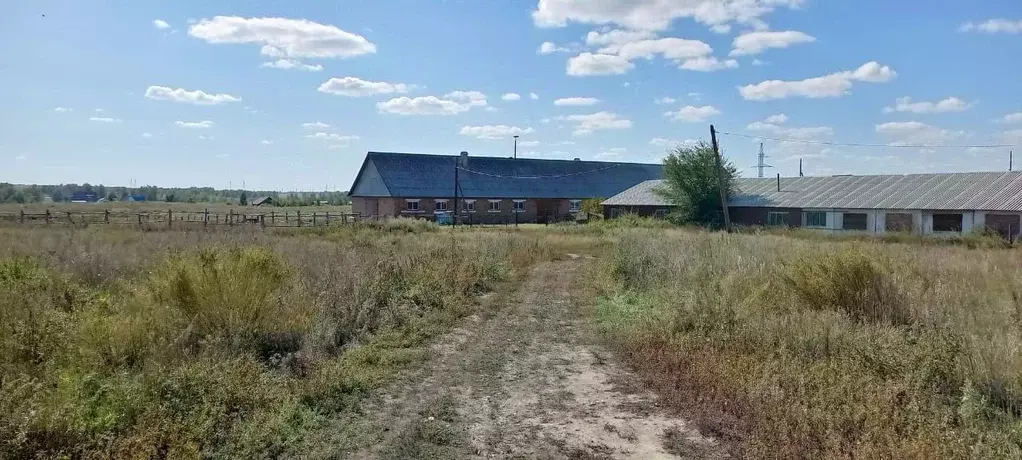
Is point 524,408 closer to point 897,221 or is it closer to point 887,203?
point 897,221

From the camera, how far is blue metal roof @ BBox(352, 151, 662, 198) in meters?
52.3

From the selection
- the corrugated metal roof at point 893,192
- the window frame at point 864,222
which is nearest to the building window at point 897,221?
the corrugated metal roof at point 893,192

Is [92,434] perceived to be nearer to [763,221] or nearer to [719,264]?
[719,264]

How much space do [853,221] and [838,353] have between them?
3331 centimetres

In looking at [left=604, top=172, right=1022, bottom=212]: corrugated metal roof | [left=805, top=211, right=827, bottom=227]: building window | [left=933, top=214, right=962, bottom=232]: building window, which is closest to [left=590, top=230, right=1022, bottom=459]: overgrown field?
[left=933, top=214, right=962, bottom=232]: building window

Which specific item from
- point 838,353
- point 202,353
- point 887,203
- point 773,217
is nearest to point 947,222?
point 887,203

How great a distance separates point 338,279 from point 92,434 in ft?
19.5

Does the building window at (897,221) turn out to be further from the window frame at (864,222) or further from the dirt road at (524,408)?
the dirt road at (524,408)

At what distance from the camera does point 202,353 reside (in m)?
6.43

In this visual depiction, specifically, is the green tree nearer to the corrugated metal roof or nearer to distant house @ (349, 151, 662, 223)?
the corrugated metal roof

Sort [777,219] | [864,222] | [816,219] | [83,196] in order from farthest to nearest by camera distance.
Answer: [83,196] < [777,219] < [816,219] < [864,222]

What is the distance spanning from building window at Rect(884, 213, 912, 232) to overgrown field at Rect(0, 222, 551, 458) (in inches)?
1179

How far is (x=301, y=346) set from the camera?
24.4 feet

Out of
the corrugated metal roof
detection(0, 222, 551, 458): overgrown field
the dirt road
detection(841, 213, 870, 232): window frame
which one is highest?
the corrugated metal roof
